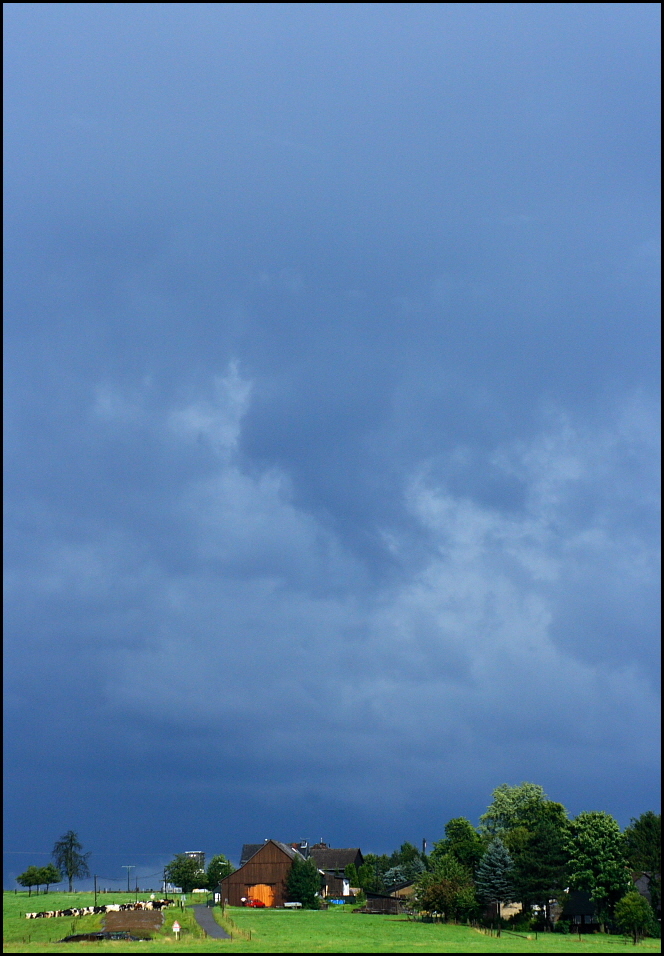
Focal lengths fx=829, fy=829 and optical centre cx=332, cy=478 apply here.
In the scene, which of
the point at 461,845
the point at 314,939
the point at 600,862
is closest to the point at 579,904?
the point at 600,862

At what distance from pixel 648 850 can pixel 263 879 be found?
54.7 m

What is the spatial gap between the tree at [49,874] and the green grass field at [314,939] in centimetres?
4809

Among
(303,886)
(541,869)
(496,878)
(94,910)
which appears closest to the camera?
(541,869)

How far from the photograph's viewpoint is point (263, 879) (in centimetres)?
11619

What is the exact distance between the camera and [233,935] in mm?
64062

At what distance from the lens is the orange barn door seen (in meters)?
115

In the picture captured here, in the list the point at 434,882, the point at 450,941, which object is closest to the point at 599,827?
the point at 434,882

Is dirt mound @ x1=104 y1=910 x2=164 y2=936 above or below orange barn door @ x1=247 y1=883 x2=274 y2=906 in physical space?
above

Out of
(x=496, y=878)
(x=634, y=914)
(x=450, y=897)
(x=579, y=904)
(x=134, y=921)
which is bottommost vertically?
(x=579, y=904)

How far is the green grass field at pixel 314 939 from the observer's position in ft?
174

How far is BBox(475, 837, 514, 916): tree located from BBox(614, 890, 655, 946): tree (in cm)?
1154

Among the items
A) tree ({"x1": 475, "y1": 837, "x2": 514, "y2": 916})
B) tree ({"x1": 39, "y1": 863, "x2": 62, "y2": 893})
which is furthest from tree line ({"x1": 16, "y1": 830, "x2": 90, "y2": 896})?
tree ({"x1": 475, "y1": 837, "x2": 514, "y2": 916})

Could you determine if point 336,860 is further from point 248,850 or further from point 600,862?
point 600,862

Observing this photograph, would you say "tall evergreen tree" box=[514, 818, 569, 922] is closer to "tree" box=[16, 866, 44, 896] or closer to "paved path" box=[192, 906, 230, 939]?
"paved path" box=[192, 906, 230, 939]
